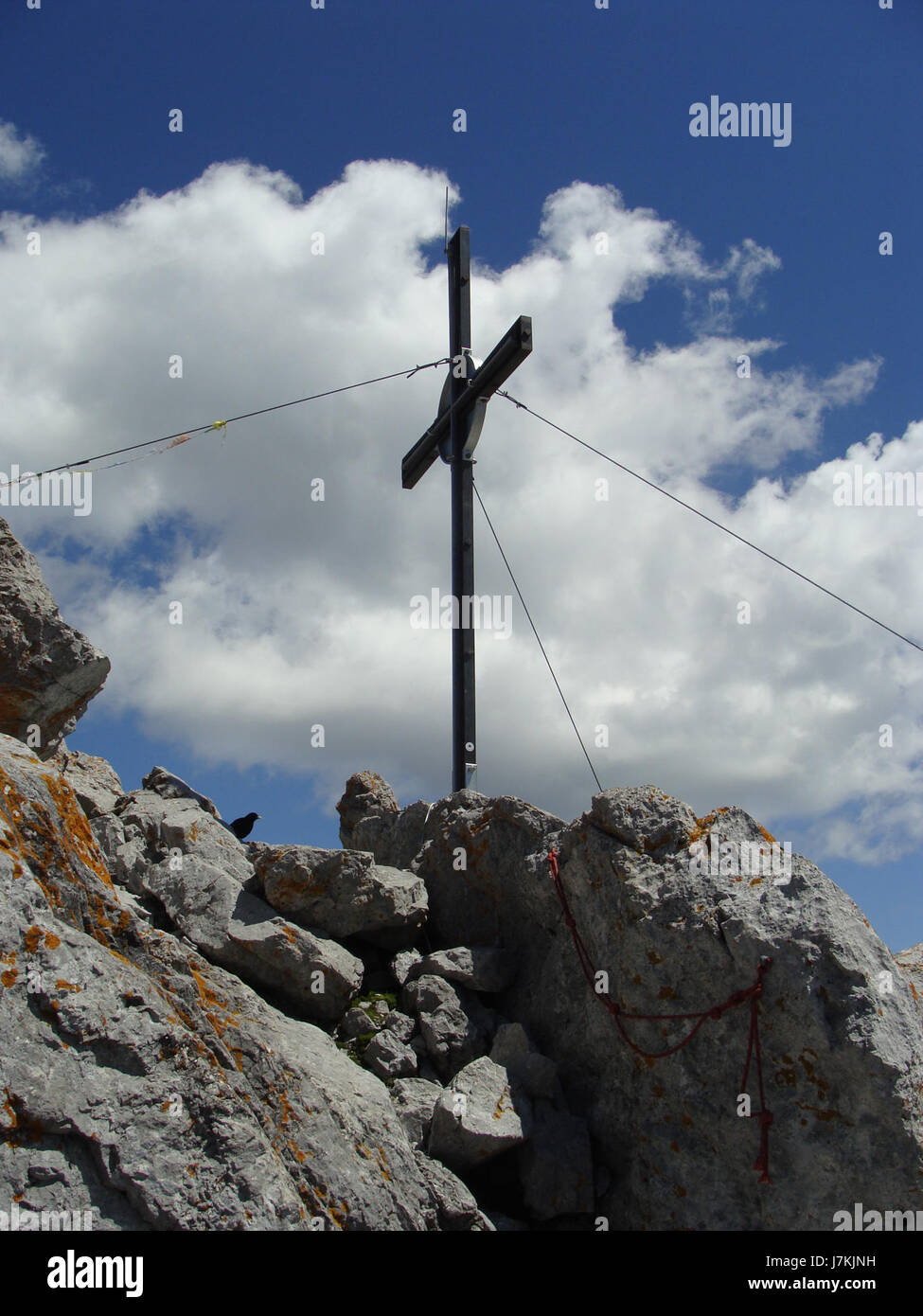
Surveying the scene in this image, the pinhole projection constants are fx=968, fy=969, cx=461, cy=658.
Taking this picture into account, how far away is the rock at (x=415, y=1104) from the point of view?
20.7 feet

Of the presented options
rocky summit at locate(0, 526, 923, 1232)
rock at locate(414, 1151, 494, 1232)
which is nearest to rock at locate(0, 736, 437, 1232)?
rocky summit at locate(0, 526, 923, 1232)

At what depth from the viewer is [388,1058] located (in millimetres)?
6777

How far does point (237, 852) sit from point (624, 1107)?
380 cm

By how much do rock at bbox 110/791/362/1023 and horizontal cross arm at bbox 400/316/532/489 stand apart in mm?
6457

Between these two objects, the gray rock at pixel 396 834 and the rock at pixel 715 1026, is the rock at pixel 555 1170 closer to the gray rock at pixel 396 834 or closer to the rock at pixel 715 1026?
the rock at pixel 715 1026

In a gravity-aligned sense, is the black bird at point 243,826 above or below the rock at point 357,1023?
above

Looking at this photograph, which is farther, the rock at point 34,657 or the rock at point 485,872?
the rock at point 34,657

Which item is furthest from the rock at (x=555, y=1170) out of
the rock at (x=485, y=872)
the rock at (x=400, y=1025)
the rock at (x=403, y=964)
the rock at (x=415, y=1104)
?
the rock at (x=485, y=872)

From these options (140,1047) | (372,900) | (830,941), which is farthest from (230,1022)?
(830,941)

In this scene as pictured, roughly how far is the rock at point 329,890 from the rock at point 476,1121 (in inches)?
62.5

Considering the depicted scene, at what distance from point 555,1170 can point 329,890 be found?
→ 2584 mm

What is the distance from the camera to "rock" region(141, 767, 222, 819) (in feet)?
31.4
